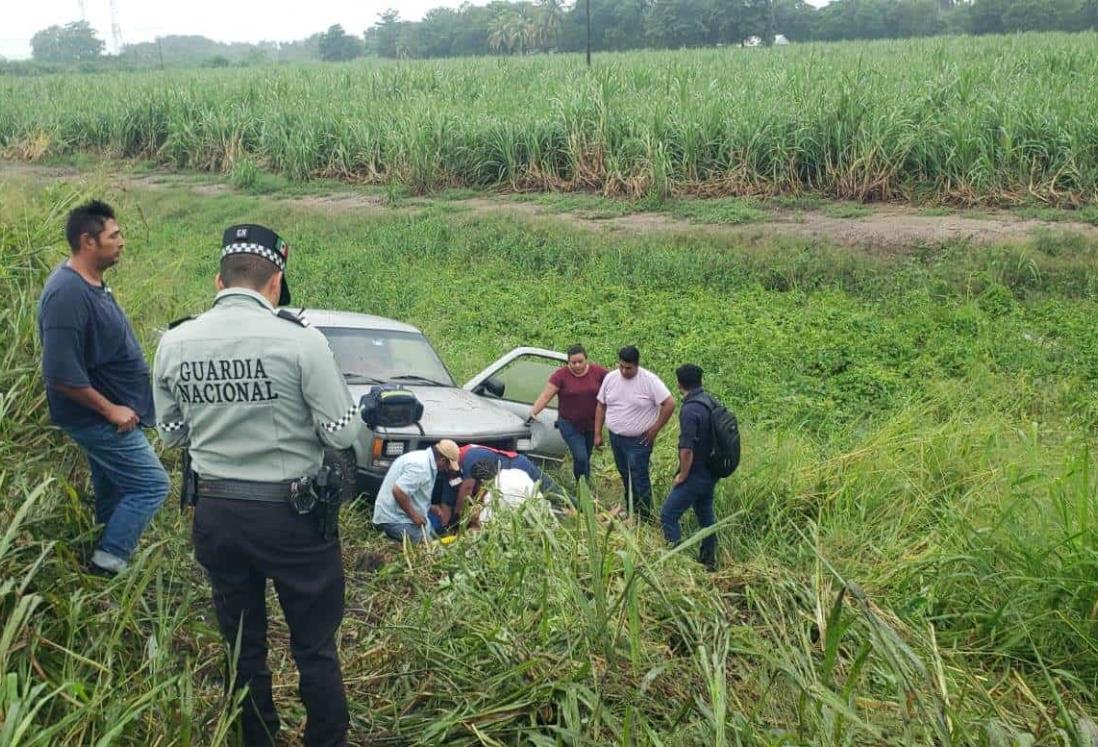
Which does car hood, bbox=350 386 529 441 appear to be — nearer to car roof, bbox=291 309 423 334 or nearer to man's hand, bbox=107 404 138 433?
car roof, bbox=291 309 423 334

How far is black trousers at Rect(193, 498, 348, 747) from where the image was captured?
3467 millimetres

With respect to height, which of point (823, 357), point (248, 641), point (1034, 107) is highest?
point (1034, 107)

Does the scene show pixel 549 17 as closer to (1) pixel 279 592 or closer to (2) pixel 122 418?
(2) pixel 122 418

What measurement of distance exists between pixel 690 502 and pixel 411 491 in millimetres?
1817

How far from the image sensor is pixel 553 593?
151 inches

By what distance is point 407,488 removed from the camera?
20.4 feet

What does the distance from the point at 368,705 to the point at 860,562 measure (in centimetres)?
276

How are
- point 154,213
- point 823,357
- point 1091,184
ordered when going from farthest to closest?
point 154,213 → point 1091,184 → point 823,357

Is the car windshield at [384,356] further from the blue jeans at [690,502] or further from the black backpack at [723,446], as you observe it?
the black backpack at [723,446]

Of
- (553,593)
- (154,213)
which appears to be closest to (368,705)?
(553,593)

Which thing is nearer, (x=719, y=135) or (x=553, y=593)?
(x=553, y=593)

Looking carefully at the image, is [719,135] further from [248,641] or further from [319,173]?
[248,641]

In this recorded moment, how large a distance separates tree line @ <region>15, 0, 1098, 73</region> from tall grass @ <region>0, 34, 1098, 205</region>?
133ft

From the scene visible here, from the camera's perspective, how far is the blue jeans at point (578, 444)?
27.1 feet
